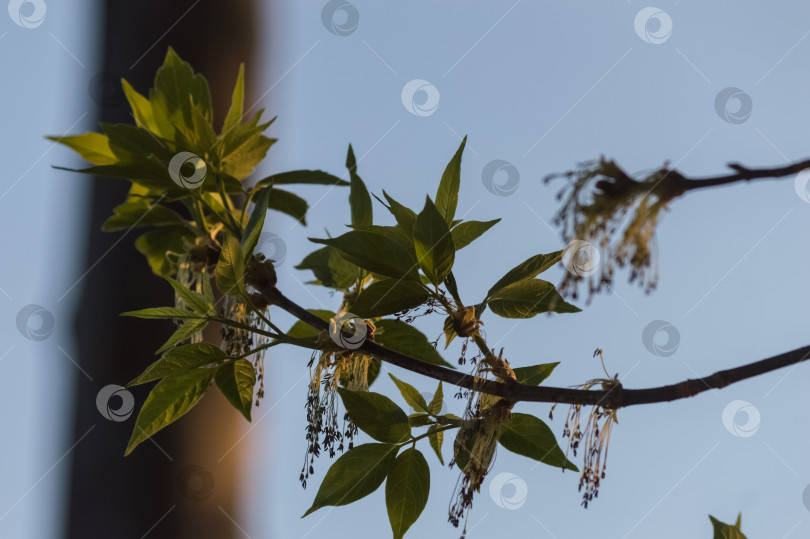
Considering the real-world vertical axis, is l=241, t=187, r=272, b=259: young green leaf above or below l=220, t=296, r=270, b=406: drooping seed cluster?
above

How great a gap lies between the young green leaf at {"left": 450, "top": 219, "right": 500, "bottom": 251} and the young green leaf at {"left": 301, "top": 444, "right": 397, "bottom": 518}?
172 mm

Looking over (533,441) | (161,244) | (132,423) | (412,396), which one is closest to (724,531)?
(533,441)

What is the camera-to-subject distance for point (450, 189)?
1.92 ft

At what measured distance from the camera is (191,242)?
812mm

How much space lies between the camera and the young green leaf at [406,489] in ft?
1.89

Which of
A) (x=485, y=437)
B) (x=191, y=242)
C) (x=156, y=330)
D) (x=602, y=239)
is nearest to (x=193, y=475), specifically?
(x=156, y=330)

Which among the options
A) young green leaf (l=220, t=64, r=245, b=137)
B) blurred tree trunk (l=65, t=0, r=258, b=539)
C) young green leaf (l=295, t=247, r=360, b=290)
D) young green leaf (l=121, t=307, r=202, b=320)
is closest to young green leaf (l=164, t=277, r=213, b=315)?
young green leaf (l=121, t=307, r=202, b=320)

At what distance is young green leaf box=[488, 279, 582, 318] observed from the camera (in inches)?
21.0

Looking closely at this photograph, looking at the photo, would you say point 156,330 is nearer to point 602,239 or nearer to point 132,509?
point 132,509

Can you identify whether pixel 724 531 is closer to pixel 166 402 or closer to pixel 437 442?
pixel 437 442

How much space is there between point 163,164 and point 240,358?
245mm

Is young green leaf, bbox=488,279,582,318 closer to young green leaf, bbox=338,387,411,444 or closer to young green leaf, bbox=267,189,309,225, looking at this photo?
young green leaf, bbox=338,387,411,444

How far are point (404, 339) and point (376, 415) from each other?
3.8 inches

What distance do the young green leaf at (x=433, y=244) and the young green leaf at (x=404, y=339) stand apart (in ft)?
0.34
